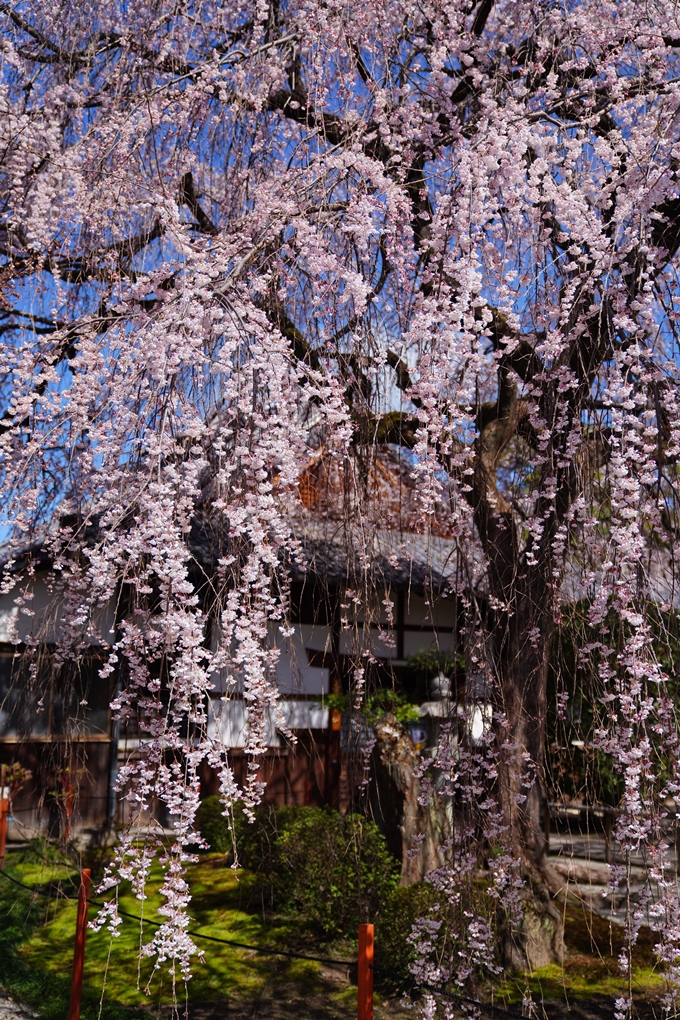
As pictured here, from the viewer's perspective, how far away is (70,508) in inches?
170

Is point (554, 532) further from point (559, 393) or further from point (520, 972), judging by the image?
point (520, 972)

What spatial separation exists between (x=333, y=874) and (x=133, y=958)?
1.54 m

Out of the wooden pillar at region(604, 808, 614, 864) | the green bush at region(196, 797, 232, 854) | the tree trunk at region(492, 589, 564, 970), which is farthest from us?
the green bush at region(196, 797, 232, 854)

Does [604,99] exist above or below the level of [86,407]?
above

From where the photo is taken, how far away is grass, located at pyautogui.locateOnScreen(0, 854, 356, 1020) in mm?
5359

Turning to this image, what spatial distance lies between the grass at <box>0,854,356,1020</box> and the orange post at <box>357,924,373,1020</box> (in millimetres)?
1637

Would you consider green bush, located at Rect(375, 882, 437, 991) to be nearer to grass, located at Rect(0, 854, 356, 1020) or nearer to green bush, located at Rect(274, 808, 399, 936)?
green bush, located at Rect(274, 808, 399, 936)

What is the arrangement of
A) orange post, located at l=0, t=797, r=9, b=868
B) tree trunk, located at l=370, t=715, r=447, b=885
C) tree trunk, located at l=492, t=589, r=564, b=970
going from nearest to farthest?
tree trunk, located at l=492, t=589, r=564, b=970
tree trunk, located at l=370, t=715, r=447, b=885
orange post, located at l=0, t=797, r=9, b=868

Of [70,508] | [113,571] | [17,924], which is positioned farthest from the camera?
[17,924]

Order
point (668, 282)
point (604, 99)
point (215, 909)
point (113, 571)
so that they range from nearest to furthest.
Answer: point (113, 571) < point (668, 282) < point (604, 99) < point (215, 909)

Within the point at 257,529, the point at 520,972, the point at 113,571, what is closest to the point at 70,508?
the point at 113,571

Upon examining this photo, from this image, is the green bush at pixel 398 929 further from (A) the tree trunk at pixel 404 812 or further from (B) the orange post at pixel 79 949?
(B) the orange post at pixel 79 949

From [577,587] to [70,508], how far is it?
2569 millimetres

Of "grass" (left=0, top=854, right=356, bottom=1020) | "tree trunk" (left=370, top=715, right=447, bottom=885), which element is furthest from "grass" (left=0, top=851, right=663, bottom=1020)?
"tree trunk" (left=370, top=715, right=447, bottom=885)
